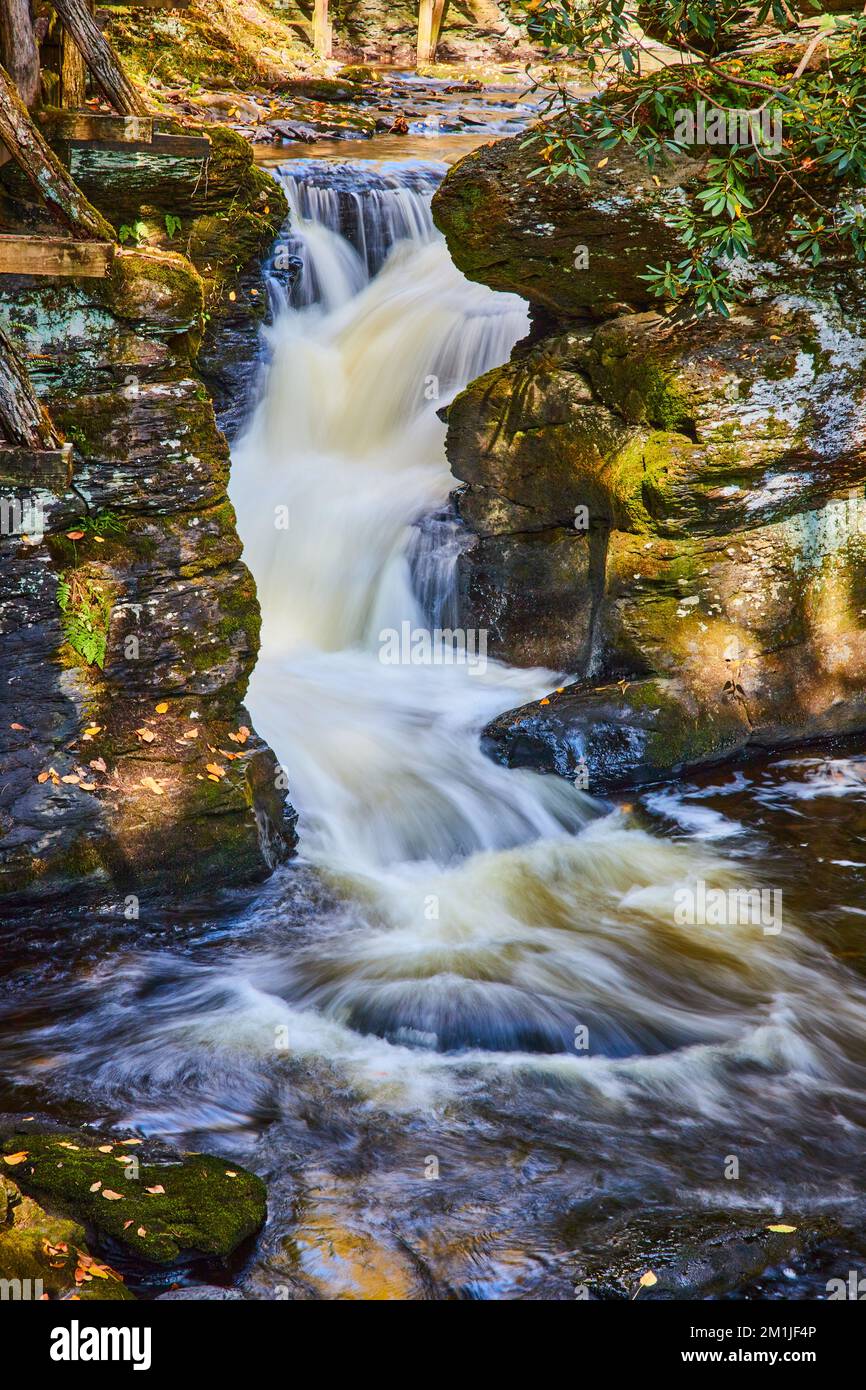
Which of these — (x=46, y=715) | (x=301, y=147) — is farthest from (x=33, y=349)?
(x=301, y=147)

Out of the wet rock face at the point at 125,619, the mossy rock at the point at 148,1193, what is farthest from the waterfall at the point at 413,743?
the mossy rock at the point at 148,1193

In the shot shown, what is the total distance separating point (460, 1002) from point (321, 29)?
851 inches

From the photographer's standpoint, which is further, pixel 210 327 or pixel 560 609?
pixel 210 327

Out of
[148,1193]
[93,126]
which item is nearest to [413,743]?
[93,126]

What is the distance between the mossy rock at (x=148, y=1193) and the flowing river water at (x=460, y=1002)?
0.58ft

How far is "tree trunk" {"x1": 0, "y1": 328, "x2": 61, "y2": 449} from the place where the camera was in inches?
228

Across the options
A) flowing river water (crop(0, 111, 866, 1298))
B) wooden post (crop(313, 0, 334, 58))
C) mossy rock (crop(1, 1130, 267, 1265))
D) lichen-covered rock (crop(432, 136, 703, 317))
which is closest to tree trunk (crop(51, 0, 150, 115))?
lichen-covered rock (crop(432, 136, 703, 317))

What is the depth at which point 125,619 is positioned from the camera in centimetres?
649

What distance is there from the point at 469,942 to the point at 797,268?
5160 mm

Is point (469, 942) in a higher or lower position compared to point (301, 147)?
lower

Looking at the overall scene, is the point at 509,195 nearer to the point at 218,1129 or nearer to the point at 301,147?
the point at 218,1129

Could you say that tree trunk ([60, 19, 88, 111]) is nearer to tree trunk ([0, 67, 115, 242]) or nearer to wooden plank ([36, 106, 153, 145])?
wooden plank ([36, 106, 153, 145])
